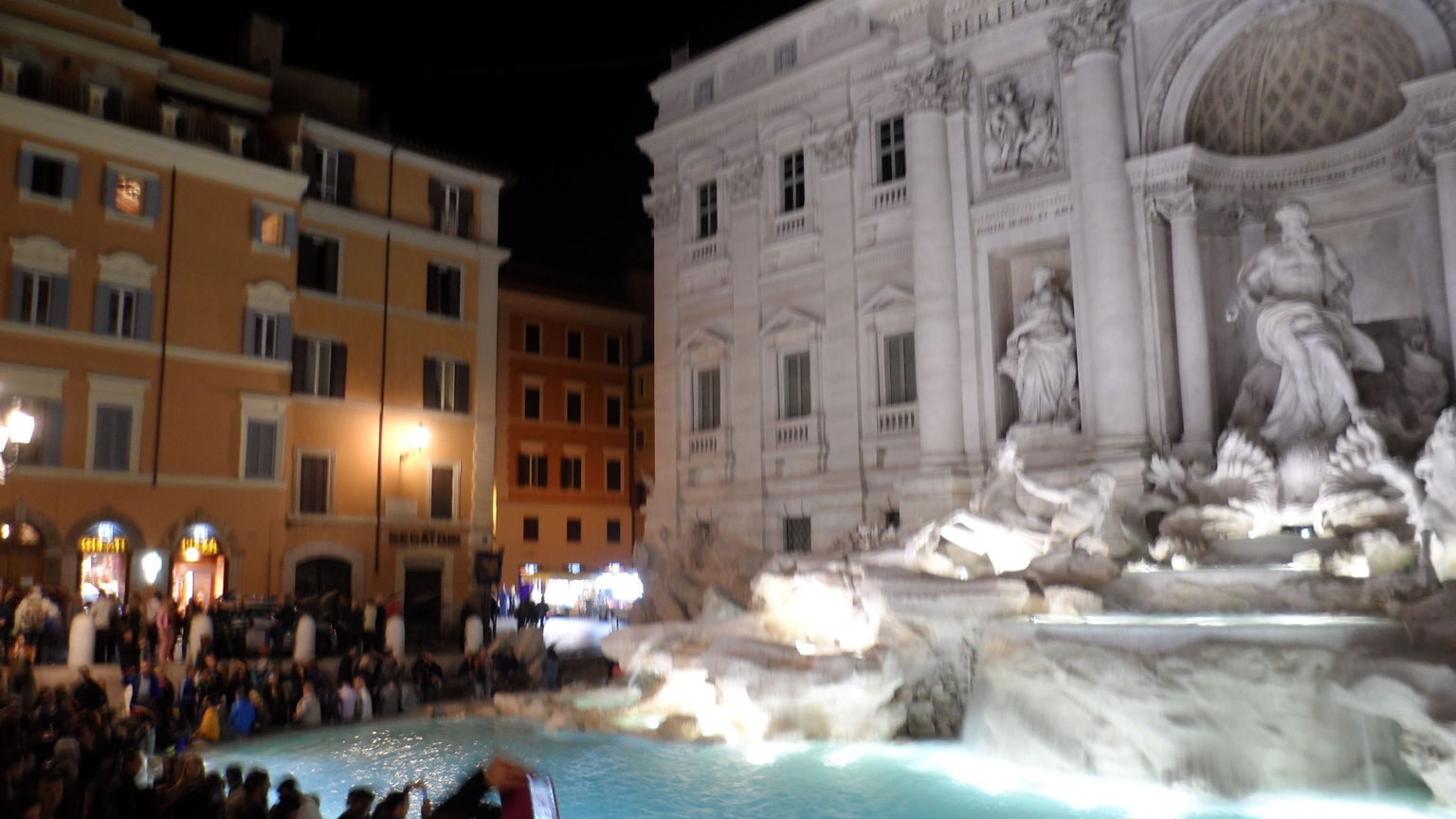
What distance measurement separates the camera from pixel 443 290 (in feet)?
94.1

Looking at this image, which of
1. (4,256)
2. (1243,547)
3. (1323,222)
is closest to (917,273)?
(1323,222)

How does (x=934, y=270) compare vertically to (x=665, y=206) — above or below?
below

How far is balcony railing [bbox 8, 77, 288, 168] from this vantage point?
71.9 feet

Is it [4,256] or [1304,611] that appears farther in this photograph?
[4,256]

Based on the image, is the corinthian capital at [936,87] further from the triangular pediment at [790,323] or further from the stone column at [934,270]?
the triangular pediment at [790,323]

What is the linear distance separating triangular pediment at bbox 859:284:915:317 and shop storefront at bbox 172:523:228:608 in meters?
13.9

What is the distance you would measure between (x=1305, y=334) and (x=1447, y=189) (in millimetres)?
2613

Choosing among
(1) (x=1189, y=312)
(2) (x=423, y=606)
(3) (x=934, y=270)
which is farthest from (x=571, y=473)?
(1) (x=1189, y=312)

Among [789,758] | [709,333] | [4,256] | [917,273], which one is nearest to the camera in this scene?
[789,758]

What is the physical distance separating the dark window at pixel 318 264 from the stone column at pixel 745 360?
9581 millimetres

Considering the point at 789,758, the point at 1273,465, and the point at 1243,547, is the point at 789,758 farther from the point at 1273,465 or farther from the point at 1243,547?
the point at 1273,465

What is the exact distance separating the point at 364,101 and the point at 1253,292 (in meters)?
22.9

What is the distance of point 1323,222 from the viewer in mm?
16969

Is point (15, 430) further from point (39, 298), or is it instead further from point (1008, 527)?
point (1008, 527)
